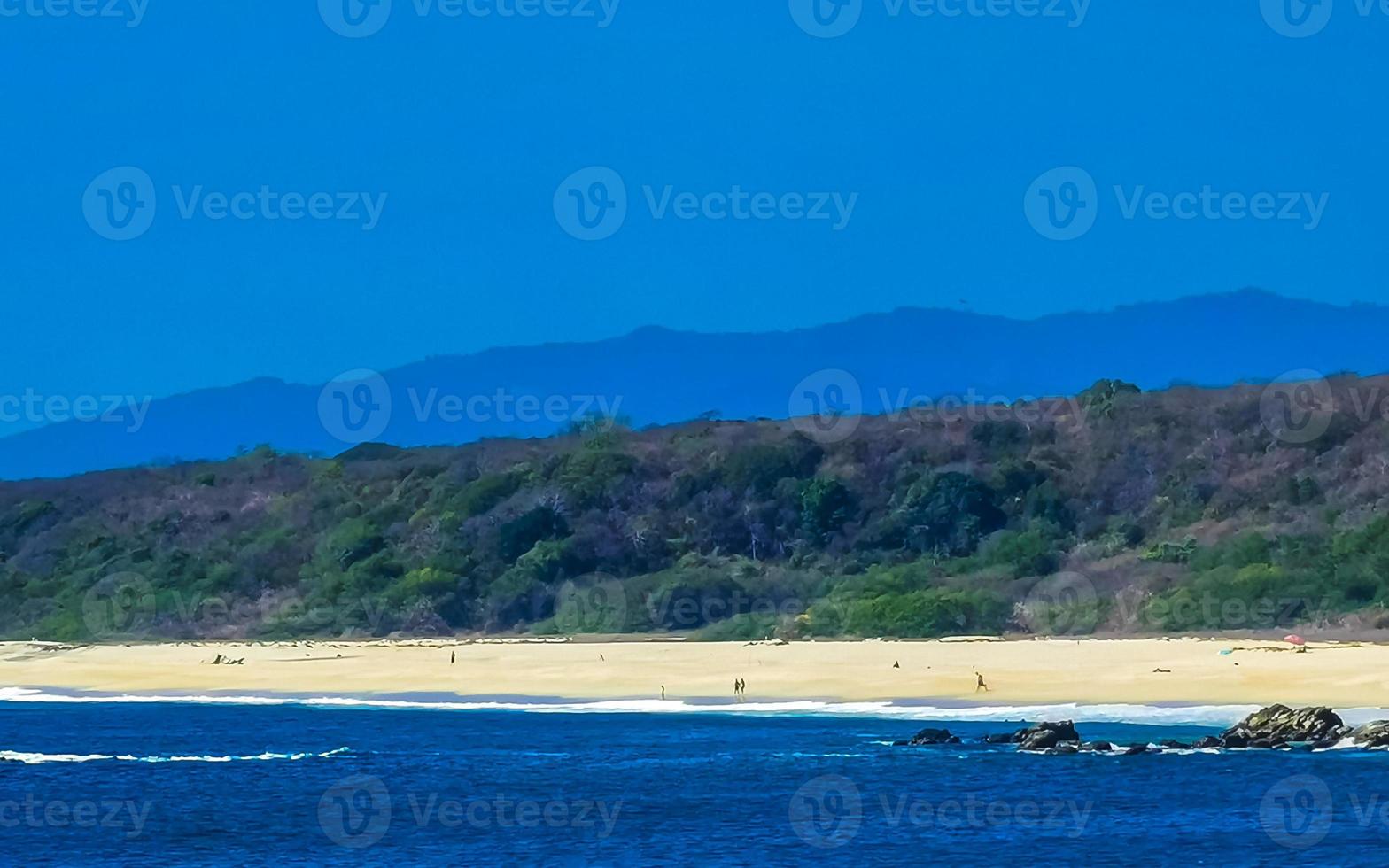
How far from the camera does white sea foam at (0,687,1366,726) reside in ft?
145

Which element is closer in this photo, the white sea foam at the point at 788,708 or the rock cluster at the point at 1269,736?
the rock cluster at the point at 1269,736

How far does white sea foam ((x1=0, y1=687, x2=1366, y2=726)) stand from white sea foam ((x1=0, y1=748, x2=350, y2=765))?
7.84 m

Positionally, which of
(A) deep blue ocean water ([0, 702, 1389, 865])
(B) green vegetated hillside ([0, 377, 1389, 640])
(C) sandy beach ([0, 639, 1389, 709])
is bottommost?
(A) deep blue ocean water ([0, 702, 1389, 865])

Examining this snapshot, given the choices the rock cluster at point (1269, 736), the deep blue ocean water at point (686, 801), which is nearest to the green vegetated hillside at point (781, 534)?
the rock cluster at point (1269, 736)

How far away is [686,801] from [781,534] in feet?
146

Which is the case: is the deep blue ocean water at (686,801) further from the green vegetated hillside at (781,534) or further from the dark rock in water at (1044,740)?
the green vegetated hillside at (781,534)

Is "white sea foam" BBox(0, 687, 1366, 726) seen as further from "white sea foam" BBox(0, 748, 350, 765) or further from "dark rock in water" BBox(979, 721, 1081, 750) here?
"white sea foam" BBox(0, 748, 350, 765)

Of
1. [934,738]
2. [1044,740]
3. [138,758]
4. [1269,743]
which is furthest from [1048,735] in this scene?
[138,758]

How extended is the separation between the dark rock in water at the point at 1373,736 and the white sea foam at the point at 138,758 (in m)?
20.0

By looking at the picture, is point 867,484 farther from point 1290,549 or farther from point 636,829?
point 636,829

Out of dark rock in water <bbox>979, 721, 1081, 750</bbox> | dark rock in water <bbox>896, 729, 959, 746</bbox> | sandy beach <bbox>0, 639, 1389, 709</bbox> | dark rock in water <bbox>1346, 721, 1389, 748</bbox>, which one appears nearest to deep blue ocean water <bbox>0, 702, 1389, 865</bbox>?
dark rock in water <bbox>896, 729, 959, 746</bbox>

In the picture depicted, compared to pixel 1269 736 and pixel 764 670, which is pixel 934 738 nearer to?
pixel 1269 736

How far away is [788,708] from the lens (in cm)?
4947

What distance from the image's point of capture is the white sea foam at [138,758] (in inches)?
1758
